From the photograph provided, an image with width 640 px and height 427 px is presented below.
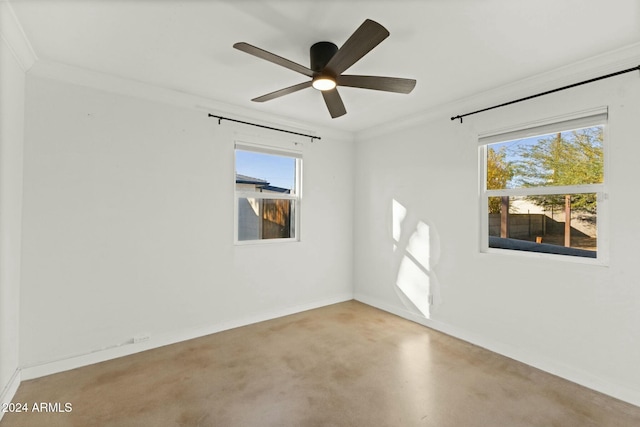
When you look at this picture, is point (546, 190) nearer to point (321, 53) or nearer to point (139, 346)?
point (321, 53)

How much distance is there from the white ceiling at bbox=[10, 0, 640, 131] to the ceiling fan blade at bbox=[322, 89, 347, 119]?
30 cm

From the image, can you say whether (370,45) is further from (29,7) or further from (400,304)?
(400,304)

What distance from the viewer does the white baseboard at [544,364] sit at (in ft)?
7.03

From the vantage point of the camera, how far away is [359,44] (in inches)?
64.6

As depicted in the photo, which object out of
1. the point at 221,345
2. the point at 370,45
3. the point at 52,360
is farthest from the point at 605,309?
the point at 52,360

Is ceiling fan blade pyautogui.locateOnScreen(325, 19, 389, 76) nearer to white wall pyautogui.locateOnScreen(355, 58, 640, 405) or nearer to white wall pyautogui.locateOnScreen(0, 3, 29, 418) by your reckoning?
white wall pyautogui.locateOnScreen(355, 58, 640, 405)

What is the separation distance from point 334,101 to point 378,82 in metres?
0.42

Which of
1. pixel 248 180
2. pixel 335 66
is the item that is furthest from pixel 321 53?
pixel 248 180

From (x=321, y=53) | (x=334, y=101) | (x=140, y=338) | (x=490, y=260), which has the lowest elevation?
(x=140, y=338)

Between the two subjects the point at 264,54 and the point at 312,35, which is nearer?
the point at 264,54

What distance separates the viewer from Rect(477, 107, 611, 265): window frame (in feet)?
7.54

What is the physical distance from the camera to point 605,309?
7.41 ft

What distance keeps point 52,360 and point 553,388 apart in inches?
154

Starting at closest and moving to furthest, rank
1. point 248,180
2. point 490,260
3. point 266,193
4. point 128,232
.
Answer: point 128,232
point 490,260
point 248,180
point 266,193
